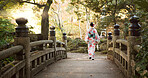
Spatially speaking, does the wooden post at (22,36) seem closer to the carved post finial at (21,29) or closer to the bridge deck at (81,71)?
the carved post finial at (21,29)

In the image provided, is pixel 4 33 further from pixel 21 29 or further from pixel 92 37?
pixel 92 37

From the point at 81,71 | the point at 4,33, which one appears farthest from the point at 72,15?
the point at 4,33

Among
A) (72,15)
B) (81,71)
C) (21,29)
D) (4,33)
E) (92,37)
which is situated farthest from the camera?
(72,15)

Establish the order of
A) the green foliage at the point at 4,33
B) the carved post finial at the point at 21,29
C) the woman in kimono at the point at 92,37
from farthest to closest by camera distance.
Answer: the woman in kimono at the point at 92,37 → the carved post finial at the point at 21,29 → the green foliage at the point at 4,33

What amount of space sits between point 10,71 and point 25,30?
124 centimetres

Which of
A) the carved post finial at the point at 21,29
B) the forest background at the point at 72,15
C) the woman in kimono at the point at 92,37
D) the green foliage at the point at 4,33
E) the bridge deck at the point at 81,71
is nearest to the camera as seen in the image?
the forest background at the point at 72,15

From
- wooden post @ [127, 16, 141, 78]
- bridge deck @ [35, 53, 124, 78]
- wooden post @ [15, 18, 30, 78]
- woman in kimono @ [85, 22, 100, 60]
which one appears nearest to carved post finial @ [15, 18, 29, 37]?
wooden post @ [15, 18, 30, 78]

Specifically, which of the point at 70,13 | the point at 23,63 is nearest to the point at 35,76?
the point at 23,63

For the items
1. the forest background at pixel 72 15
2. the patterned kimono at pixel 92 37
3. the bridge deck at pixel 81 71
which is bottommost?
the bridge deck at pixel 81 71

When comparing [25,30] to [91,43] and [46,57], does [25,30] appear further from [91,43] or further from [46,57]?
[91,43]

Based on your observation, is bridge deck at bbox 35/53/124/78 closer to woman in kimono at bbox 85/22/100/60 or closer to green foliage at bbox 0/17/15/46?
green foliage at bbox 0/17/15/46

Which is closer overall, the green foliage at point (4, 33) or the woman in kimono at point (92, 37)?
the green foliage at point (4, 33)

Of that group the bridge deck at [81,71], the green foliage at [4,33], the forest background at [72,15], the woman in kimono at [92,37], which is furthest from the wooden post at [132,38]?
the woman in kimono at [92,37]

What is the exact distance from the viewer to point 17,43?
3566 mm
